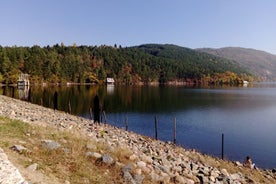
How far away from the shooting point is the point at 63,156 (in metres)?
15.6

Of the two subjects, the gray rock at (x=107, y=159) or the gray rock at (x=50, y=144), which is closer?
the gray rock at (x=107, y=159)

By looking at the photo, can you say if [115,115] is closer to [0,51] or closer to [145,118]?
[145,118]

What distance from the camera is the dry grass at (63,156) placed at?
1371 cm

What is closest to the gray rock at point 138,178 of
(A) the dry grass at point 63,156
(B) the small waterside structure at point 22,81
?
(A) the dry grass at point 63,156

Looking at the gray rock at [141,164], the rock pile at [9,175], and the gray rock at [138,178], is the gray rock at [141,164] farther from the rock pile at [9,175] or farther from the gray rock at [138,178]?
the rock pile at [9,175]

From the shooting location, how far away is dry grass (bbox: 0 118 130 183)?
13.7 m

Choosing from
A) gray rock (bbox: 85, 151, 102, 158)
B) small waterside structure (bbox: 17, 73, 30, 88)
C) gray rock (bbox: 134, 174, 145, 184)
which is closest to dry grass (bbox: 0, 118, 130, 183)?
gray rock (bbox: 85, 151, 102, 158)

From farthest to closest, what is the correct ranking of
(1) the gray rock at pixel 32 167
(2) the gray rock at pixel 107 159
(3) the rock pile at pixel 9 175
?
1. (2) the gray rock at pixel 107 159
2. (1) the gray rock at pixel 32 167
3. (3) the rock pile at pixel 9 175

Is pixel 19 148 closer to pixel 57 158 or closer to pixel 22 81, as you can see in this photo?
pixel 57 158

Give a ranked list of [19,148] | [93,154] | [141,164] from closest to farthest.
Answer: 1. [19,148]
2. [93,154]
3. [141,164]

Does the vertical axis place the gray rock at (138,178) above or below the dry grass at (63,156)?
below

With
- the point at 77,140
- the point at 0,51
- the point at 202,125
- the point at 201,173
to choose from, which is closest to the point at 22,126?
the point at 77,140

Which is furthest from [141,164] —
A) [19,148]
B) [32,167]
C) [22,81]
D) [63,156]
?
[22,81]

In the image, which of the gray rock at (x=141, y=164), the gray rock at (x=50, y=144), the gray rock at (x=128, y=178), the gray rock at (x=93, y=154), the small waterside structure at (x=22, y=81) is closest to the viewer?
the gray rock at (x=128, y=178)
